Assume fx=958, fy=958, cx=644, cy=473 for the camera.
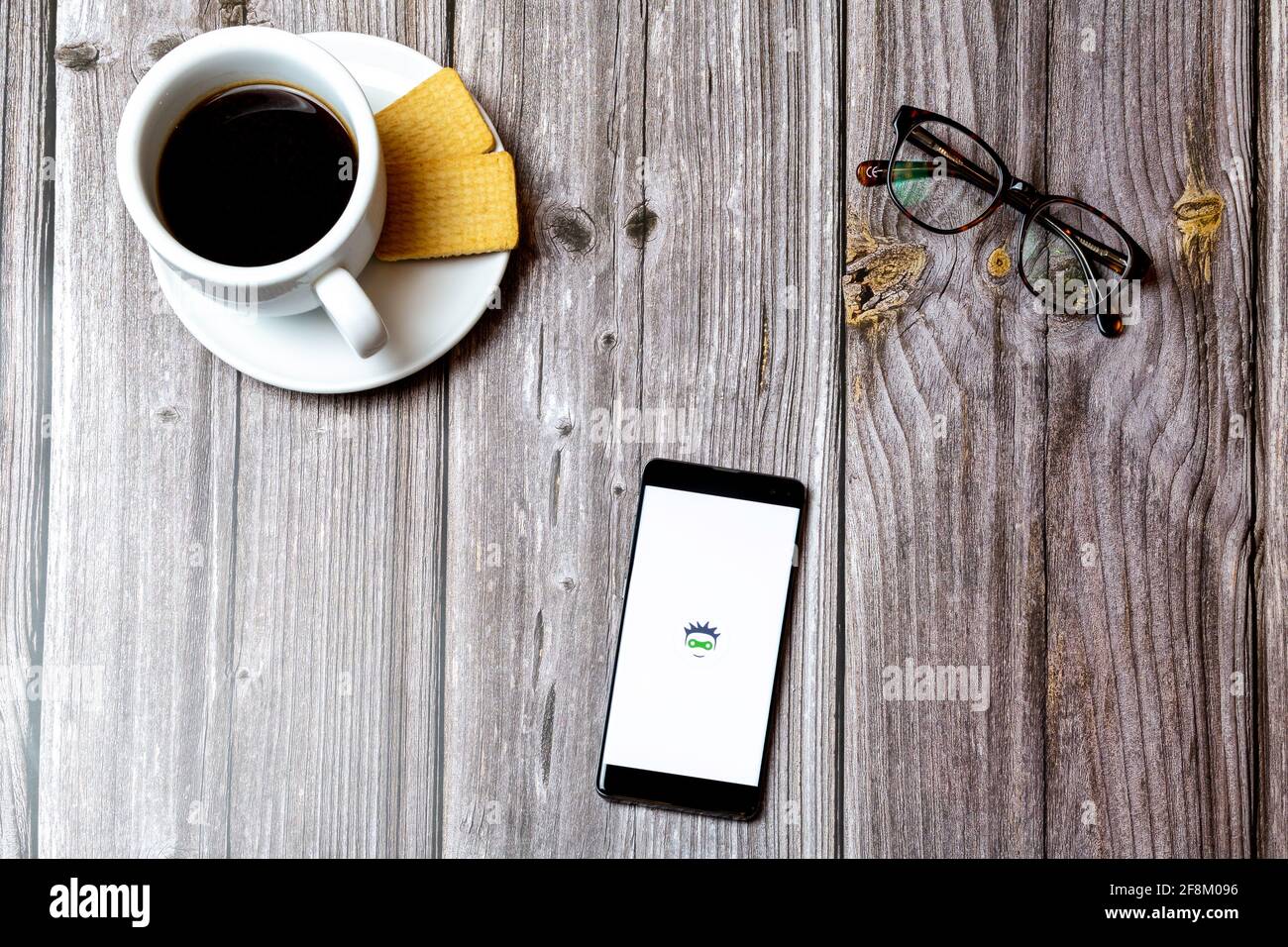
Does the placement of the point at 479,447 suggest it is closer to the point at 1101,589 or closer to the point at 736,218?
the point at 736,218

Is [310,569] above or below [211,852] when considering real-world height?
above

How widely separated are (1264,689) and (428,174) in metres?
0.72

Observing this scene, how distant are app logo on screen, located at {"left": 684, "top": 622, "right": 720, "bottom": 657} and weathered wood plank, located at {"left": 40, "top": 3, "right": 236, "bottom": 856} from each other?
1.11 feet

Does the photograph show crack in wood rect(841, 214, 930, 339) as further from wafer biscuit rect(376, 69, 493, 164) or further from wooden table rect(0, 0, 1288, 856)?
wafer biscuit rect(376, 69, 493, 164)

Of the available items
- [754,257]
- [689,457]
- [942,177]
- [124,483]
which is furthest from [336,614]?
[942,177]

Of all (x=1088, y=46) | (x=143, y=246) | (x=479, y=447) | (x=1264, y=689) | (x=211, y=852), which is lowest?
(x=211, y=852)

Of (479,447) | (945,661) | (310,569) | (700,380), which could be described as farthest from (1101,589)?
(310,569)

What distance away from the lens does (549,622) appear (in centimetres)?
71

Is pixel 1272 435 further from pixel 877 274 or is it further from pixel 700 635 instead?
pixel 700 635

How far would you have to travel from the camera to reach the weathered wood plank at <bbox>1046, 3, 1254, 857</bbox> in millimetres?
713

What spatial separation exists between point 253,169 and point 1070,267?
1.89ft

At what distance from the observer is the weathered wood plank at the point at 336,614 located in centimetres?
70

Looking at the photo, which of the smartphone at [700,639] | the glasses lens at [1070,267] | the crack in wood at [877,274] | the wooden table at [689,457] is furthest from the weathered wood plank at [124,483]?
the glasses lens at [1070,267]

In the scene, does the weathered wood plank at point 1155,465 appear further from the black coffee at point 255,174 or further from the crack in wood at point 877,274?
the black coffee at point 255,174
